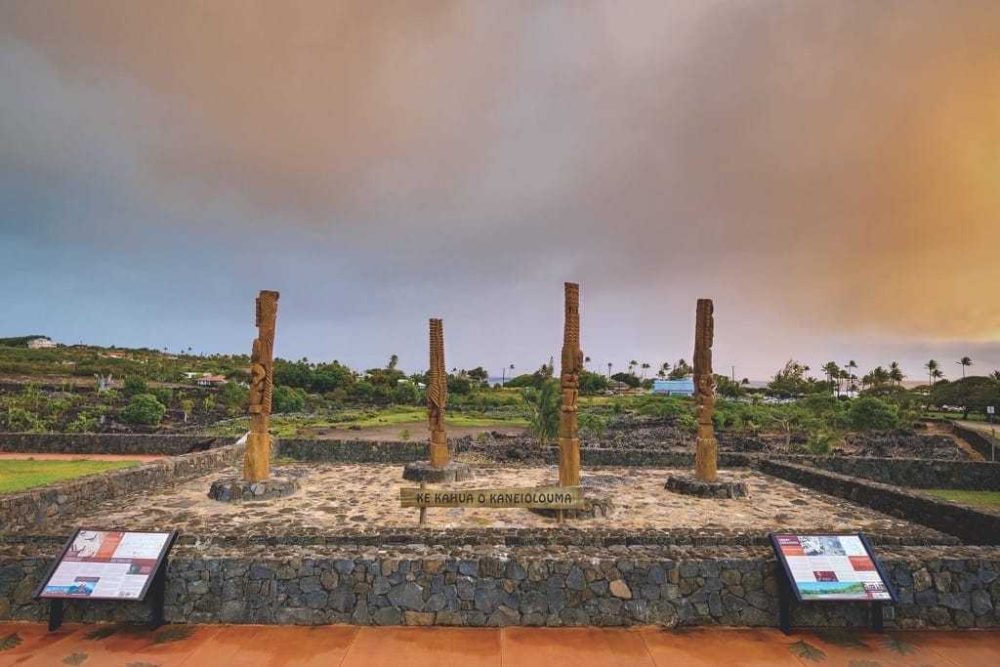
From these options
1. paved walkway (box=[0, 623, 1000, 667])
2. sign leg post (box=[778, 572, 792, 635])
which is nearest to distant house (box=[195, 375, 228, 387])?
paved walkway (box=[0, 623, 1000, 667])

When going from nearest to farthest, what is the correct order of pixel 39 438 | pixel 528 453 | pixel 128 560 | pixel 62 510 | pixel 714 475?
pixel 128 560, pixel 62 510, pixel 714 475, pixel 39 438, pixel 528 453

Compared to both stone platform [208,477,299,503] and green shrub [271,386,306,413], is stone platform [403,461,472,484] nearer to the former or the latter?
stone platform [208,477,299,503]

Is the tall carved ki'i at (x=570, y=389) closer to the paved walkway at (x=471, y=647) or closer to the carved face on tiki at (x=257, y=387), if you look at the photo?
the paved walkway at (x=471, y=647)

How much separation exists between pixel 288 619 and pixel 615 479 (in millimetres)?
9071

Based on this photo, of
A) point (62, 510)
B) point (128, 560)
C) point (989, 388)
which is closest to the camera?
point (128, 560)

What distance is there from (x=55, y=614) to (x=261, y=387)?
218 inches

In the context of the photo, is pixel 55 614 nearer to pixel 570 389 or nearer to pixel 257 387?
pixel 257 387

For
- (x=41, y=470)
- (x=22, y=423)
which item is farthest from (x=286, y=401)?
(x=41, y=470)

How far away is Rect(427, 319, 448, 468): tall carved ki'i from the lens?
12094mm

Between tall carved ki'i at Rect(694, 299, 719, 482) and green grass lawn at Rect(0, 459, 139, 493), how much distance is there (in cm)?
1339

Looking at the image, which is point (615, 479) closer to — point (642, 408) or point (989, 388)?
point (642, 408)

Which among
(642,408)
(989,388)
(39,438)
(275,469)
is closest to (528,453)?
(275,469)

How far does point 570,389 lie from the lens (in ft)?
31.8

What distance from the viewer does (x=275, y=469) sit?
13.6 meters
